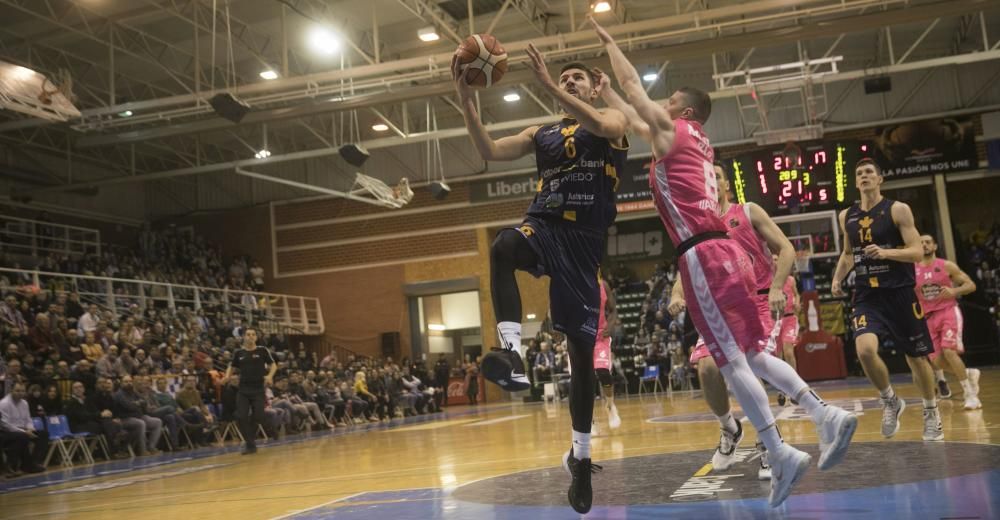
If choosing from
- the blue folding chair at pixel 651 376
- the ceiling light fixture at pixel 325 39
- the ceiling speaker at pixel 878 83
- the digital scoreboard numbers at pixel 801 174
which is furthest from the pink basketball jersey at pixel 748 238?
the ceiling speaker at pixel 878 83

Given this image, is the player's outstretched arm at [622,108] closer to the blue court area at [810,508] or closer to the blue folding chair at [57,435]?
the blue court area at [810,508]

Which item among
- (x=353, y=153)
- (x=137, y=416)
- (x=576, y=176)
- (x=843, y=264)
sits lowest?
(x=137, y=416)

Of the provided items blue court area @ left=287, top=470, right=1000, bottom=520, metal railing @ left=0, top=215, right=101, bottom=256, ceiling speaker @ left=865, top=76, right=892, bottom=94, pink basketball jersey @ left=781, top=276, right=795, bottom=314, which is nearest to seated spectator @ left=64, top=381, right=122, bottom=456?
blue court area @ left=287, top=470, right=1000, bottom=520

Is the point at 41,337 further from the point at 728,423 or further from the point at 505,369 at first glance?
the point at 505,369

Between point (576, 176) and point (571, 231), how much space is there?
278mm

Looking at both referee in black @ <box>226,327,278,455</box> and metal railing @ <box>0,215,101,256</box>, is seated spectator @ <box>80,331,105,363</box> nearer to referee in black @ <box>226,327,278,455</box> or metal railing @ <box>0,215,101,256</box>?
referee in black @ <box>226,327,278,455</box>

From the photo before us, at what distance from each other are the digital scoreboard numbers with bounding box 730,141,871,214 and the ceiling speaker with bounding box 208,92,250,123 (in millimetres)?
11101

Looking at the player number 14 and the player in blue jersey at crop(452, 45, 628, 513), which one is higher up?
the player in blue jersey at crop(452, 45, 628, 513)

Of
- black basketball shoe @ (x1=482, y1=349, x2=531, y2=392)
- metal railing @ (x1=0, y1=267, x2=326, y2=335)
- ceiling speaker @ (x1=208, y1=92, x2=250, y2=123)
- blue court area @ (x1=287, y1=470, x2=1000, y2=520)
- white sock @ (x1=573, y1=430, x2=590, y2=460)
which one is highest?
ceiling speaker @ (x1=208, y1=92, x2=250, y2=123)

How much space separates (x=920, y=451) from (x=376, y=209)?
26744mm

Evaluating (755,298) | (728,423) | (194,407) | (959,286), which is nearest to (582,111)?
(755,298)

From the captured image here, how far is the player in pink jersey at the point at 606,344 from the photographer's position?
9501 millimetres

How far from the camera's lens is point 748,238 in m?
6.56

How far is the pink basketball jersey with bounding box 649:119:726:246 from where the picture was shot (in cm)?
447
